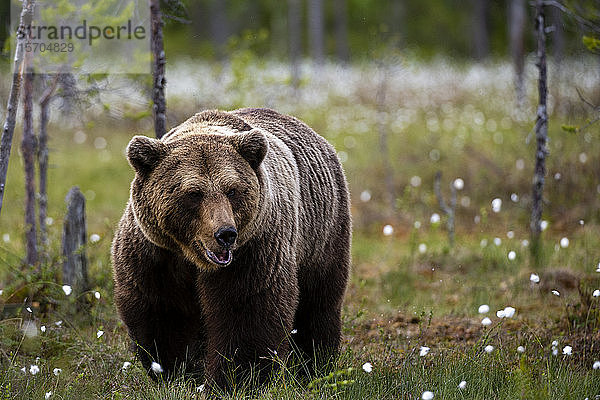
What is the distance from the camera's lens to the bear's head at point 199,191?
3.86 meters

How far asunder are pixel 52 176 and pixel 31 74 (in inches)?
278

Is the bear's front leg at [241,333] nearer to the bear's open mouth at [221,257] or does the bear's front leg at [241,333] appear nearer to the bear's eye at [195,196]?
the bear's open mouth at [221,257]

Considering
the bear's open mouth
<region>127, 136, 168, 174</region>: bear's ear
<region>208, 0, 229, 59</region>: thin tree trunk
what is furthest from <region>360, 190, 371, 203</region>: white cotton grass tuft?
<region>208, 0, 229, 59</region>: thin tree trunk

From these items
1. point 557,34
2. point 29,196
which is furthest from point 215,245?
point 557,34

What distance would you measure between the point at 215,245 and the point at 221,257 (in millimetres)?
88

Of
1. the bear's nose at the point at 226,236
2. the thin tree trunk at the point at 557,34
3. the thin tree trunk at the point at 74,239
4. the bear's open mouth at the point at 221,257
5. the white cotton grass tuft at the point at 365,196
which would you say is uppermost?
the thin tree trunk at the point at 557,34

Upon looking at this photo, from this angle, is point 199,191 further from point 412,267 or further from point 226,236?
point 412,267

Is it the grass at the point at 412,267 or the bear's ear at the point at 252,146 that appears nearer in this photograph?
the bear's ear at the point at 252,146

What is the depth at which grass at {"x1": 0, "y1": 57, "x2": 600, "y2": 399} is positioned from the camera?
4.59 metres

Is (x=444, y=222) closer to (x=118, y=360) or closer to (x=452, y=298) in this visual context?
(x=452, y=298)

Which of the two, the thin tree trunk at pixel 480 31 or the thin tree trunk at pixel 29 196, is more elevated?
the thin tree trunk at pixel 480 31

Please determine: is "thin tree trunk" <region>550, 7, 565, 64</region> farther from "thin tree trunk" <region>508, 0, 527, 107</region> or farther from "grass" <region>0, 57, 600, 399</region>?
"grass" <region>0, 57, 600, 399</region>

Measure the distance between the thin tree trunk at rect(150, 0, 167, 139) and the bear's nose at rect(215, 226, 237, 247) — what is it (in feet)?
8.15

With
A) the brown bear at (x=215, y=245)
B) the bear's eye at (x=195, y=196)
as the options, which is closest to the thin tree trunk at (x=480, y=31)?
the brown bear at (x=215, y=245)
